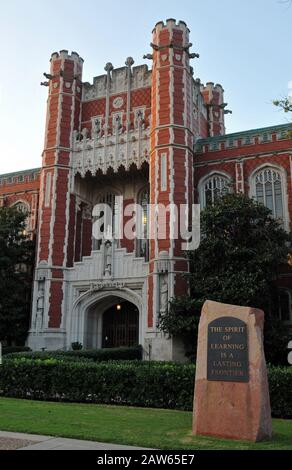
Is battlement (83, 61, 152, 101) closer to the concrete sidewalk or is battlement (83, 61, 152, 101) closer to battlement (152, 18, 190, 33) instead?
battlement (152, 18, 190, 33)

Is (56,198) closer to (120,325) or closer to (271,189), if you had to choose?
(120,325)

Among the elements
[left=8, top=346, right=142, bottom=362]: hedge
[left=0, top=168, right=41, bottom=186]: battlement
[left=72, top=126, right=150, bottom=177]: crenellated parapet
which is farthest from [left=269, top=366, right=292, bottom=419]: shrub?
[left=0, top=168, right=41, bottom=186]: battlement

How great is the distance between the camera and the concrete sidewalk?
23.0ft

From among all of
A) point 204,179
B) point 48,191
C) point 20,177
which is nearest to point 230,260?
point 204,179

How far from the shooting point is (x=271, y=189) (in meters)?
24.5

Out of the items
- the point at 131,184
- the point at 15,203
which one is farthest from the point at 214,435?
the point at 15,203

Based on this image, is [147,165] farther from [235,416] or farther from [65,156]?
[235,416]

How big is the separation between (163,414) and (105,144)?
1903cm

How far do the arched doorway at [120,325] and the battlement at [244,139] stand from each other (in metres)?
9.70

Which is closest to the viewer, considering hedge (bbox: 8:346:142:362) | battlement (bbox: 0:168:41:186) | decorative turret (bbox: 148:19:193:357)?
hedge (bbox: 8:346:142:362)

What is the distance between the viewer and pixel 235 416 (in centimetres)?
833

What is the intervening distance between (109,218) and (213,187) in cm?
644

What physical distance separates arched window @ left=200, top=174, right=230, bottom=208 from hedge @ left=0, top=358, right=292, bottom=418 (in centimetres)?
1391

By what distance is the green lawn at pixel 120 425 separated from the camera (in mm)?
7662
